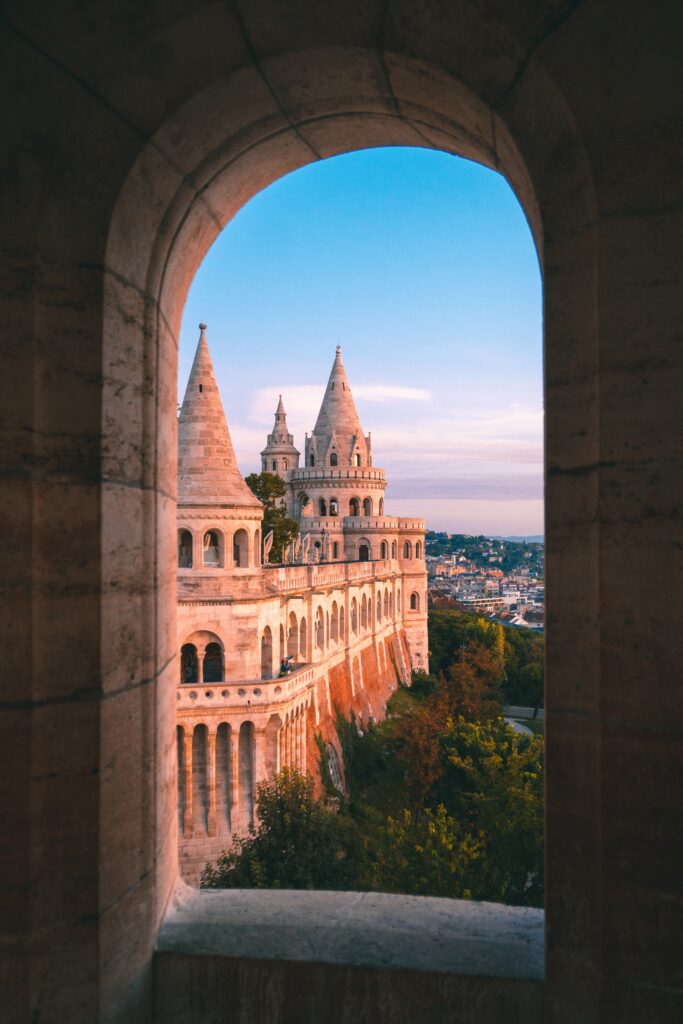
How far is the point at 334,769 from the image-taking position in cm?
2878

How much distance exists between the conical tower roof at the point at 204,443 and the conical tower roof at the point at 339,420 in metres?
31.0

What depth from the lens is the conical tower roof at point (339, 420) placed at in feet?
174

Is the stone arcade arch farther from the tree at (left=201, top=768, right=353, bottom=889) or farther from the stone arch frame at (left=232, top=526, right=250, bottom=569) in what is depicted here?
the stone arch frame at (left=232, top=526, right=250, bottom=569)

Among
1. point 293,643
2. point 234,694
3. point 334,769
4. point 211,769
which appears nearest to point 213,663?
point 234,694

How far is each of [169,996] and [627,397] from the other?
3005mm

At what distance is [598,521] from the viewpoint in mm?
2682

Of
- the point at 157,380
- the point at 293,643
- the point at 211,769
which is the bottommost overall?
the point at 211,769

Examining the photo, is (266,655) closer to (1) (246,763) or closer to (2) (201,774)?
(1) (246,763)

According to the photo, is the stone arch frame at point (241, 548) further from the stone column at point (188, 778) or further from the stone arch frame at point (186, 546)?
the stone column at point (188, 778)

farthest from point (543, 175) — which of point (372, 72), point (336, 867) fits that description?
point (336, 867)

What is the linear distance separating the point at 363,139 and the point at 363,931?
12.1 feet

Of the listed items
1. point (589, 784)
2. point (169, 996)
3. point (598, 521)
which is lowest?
point (169, 996)

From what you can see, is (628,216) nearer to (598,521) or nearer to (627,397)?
(627,397)

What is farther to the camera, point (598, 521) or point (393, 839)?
point (393, 839)
